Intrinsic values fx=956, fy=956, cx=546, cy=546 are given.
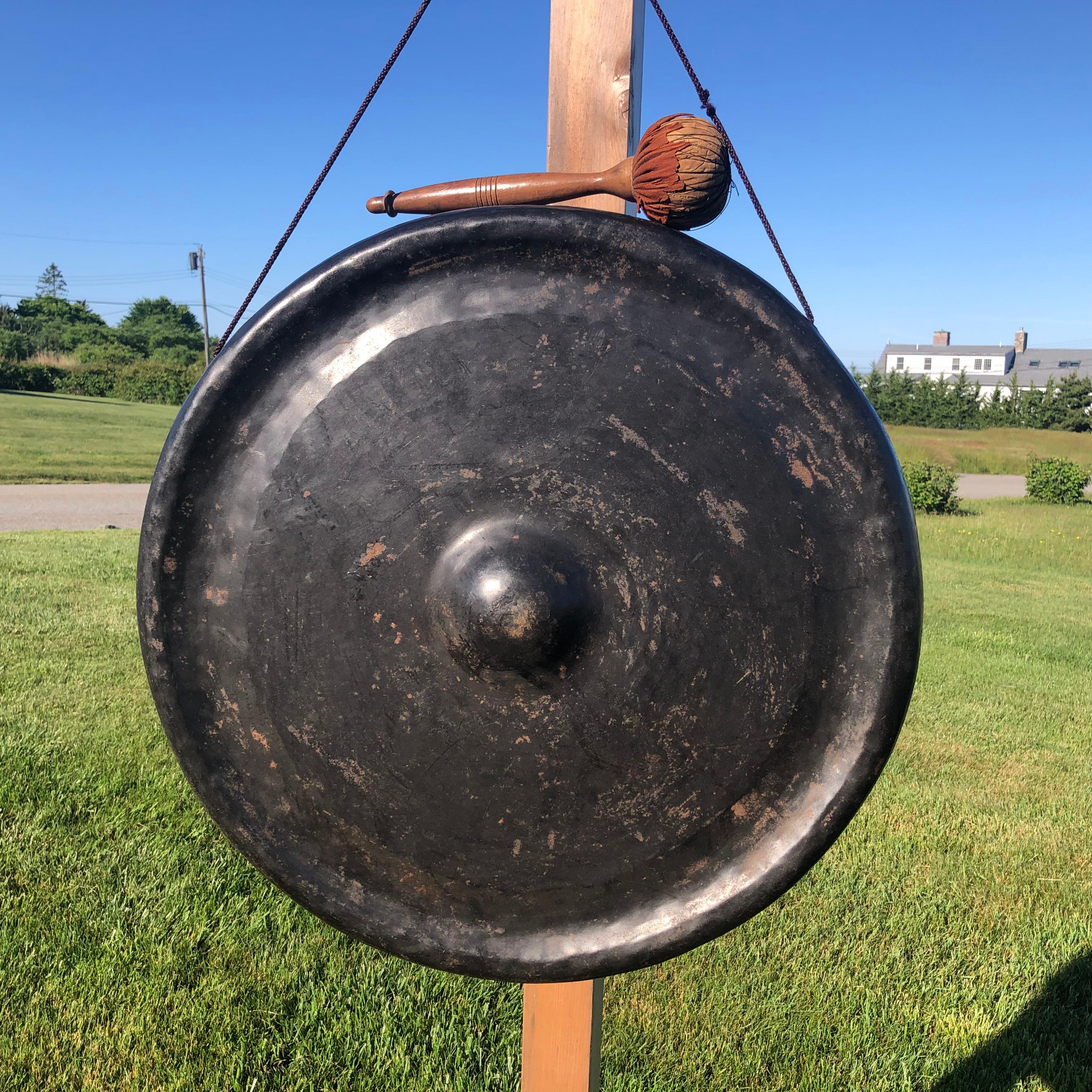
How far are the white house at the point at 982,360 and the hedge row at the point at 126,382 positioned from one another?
57.5 m

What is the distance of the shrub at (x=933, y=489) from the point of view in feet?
44.0

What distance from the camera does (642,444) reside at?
1186mm

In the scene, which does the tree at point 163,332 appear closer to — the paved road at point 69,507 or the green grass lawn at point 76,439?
the green grass lawn at point 76,439

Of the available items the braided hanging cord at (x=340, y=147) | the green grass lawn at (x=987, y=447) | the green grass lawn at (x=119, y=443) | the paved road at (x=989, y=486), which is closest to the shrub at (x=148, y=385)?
the green grass lawn at (x=119, y=443)

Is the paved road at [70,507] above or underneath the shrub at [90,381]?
underneath

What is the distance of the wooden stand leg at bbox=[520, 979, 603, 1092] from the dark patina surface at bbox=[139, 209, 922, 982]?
0.46m

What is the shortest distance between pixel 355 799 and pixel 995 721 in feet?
16.2

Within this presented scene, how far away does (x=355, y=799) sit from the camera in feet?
4.05

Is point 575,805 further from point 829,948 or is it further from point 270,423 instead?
point 829,948

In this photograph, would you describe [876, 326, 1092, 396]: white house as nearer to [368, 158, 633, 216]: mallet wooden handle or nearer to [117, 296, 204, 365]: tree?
[117, 296, 204, 365]: tree

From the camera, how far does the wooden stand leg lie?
5.31 ft

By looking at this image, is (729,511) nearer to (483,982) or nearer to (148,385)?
(483,982)

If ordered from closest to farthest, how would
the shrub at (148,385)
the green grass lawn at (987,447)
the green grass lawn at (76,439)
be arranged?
1. the green grass lawn at (76,439)
2. the green grass lawn at (987,447)
3. the shrub at (148,385)

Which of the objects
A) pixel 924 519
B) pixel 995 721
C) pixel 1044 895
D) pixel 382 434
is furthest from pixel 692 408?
pixel 924 519
